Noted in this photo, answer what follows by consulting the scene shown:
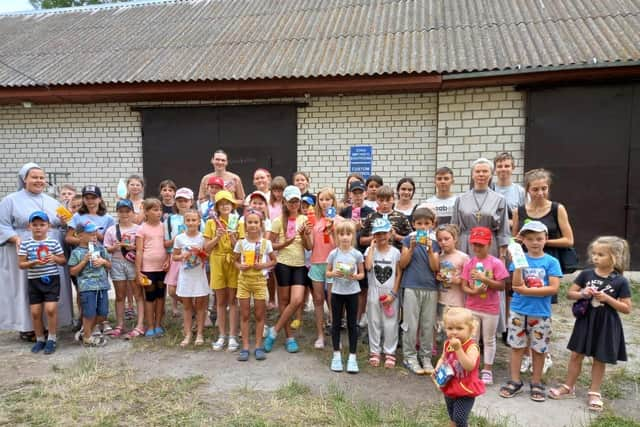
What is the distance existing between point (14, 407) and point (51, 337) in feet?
3.94

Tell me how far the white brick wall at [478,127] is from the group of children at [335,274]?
2.71m

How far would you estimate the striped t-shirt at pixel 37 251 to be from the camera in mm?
4023

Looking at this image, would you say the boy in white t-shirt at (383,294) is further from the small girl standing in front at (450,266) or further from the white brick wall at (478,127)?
the white brick wall at (478,127)

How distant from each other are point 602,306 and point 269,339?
8.94ft

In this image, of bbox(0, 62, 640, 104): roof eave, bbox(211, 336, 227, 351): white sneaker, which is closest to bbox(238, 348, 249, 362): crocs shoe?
bbox(211, 336, 227, 351): white sneaker

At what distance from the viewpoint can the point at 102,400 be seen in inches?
124

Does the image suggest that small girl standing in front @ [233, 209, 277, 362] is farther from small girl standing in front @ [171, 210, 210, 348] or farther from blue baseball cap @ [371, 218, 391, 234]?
blue baseball cap @ [371, 218, 391, 234]

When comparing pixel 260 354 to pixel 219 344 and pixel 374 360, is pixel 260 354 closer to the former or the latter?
pixel 219 344

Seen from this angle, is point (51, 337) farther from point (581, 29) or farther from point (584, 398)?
point (581, 29)

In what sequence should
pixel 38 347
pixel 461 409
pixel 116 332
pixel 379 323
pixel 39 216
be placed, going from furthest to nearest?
pixel 116 332
pixel 38 347
pixel 39 216
pixel 379 323
pixel 461 409

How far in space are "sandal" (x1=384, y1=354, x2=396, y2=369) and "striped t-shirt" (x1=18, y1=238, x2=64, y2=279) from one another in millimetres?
3216

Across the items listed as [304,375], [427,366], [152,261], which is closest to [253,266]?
[304,375]

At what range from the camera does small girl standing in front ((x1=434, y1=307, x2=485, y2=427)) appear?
87.8 inches

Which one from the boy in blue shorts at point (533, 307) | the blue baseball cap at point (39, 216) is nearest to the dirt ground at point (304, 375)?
the boy in blue shorts at point (533, 307)
